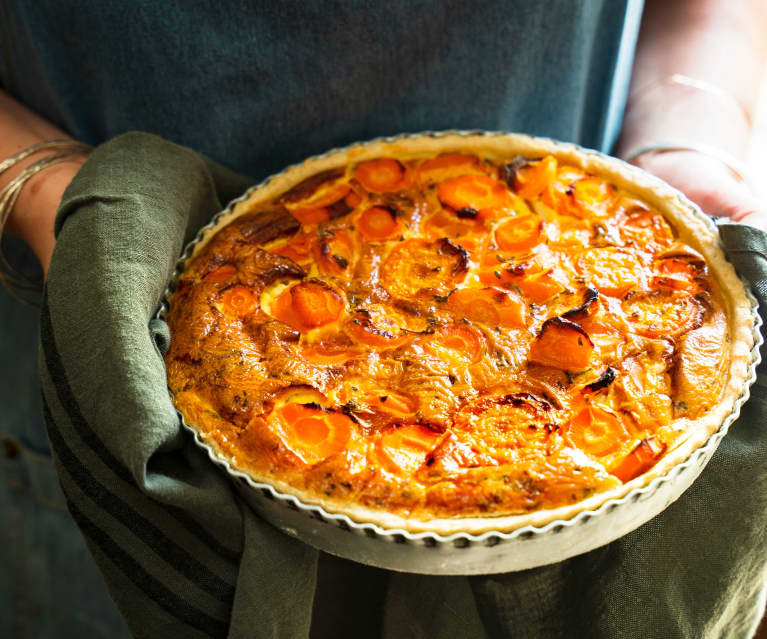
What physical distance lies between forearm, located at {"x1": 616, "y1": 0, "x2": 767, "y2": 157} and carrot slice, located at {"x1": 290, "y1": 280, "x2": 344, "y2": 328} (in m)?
0.97

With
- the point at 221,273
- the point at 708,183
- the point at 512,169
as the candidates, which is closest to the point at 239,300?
the point at 221,273

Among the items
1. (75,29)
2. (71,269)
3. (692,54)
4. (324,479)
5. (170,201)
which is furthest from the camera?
(692,54)

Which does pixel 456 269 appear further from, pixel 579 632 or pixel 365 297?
pixel 579 632

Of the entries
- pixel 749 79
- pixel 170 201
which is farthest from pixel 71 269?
pixel 749 79

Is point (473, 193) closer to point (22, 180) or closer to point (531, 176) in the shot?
point (531, 176)

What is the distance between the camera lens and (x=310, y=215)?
155 cm

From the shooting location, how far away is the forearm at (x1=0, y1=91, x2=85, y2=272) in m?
1.49

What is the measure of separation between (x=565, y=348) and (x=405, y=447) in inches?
12.4

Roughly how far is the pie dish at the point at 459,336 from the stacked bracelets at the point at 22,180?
372 millimetres

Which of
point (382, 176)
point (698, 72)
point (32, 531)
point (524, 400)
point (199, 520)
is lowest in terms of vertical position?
point (32, 531)

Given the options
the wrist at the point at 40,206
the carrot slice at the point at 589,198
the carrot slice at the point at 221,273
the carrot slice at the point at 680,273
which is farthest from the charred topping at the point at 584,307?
the wrist at the point at 40,206

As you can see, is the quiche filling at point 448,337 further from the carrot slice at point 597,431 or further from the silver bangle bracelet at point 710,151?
the silver bangle bracelet at point 710,151

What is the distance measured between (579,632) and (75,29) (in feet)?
4.76

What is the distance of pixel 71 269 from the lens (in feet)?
4.00
